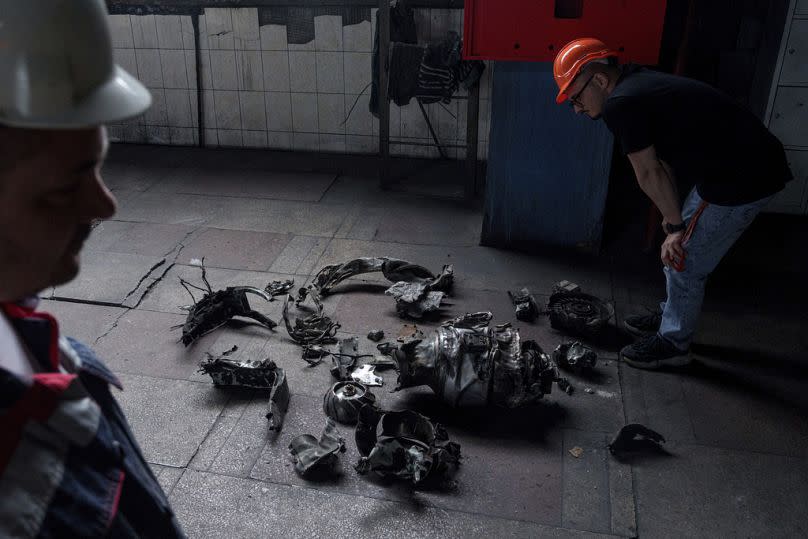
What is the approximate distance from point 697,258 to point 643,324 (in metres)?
0.79

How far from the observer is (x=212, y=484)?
324 centimetres

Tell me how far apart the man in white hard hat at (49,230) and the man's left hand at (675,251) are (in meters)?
3.33

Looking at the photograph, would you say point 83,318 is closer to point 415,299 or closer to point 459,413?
point 415,299

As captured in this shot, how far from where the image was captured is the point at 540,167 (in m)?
5.32

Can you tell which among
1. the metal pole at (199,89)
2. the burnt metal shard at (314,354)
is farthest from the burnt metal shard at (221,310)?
the metal pole at (199,89)

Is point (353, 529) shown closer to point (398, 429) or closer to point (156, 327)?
point (398, 429)

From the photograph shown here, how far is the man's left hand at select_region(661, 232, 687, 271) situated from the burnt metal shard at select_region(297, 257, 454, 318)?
1555 mm

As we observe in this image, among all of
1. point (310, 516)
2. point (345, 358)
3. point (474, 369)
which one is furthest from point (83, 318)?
point (474, 369)

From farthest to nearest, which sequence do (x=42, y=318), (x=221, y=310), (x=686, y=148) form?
(x=221, y=310)
(x=686, y=148)
(x=42, y=318)

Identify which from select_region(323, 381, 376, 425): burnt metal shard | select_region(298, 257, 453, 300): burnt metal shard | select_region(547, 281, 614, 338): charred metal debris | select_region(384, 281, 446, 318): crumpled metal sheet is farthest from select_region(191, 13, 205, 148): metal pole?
select_region(323, 381, 376, 425): burnt metal shard

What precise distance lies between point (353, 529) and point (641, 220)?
4.23 m

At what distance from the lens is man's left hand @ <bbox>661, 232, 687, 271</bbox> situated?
3.81m

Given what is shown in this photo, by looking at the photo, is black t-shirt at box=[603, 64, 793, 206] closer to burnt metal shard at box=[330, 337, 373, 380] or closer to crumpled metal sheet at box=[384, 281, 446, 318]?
crumpled metal sheet at box=[384, 281, 446, 318]

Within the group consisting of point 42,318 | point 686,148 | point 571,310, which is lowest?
point 571,310
